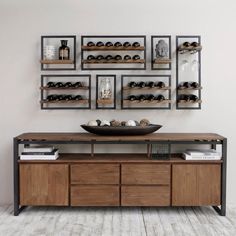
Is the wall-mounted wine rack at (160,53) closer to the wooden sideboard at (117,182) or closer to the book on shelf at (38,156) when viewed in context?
the wooden sideboard at (117,182)

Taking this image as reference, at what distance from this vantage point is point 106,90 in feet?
11.8

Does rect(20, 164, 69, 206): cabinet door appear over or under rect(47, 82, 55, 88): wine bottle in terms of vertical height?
under

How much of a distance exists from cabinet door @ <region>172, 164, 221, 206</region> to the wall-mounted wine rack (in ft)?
3.38

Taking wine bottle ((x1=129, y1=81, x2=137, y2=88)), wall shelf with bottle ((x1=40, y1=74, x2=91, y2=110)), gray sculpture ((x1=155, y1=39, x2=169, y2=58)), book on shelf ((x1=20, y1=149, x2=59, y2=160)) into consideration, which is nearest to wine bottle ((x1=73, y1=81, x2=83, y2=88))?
wall shelf with bottle ((x1=40, y1=74, x2=91, y2=110))

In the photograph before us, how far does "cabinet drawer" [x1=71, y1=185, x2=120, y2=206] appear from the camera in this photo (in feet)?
10.7

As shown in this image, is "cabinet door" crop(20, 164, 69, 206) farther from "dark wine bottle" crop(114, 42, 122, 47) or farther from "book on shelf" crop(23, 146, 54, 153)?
"dark wine bottle" crop(114, 42, 122, 47)

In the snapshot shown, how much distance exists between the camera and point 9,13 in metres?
3.61

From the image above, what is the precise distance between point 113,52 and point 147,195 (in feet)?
4.84

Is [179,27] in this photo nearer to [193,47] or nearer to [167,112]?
[193,47]

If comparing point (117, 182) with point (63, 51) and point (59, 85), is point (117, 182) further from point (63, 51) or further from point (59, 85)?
point (63, 51)

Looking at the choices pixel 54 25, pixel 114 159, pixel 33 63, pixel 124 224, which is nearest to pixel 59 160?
pixel 114 159

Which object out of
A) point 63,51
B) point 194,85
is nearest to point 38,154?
point 63,51

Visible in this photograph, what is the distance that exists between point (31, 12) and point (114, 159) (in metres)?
1.72

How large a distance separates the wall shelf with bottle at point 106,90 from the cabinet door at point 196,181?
0.94m
